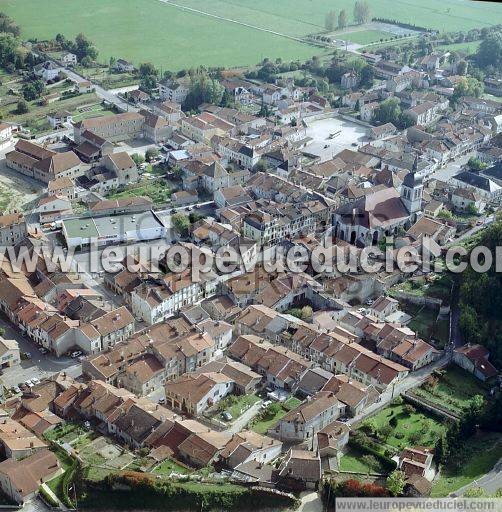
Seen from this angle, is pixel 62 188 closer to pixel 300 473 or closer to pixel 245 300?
pixel 245 300

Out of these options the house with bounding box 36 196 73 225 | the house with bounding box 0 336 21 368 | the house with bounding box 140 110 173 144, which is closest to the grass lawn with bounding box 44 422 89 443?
the house with bounding box 0 336 21 368

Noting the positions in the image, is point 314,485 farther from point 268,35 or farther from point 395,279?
point 268,35

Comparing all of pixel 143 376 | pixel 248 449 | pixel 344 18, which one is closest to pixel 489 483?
pixel 248 449

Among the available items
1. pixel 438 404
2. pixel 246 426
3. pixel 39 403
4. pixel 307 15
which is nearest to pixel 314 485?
pixel 246 426

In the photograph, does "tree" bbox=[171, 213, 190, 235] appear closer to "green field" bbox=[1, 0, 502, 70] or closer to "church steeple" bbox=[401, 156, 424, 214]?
"church steeple" bbox=[401, 156, 424, 214]

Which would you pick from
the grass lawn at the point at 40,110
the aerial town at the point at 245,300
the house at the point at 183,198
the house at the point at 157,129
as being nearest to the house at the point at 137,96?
the aerial town at the point at 245,300

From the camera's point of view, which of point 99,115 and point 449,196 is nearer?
point 449,196
